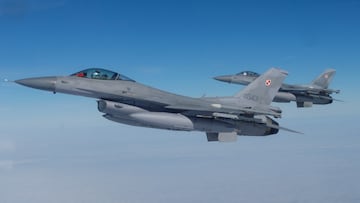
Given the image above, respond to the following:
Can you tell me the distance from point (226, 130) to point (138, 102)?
16.1 ft

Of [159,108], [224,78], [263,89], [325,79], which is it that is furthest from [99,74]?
[325,79]

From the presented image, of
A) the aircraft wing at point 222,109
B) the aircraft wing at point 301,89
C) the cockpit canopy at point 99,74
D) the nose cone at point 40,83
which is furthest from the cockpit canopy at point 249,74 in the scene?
the nose cone at point 40,83

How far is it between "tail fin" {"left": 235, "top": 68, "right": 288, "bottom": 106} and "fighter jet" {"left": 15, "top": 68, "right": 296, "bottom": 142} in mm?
1330

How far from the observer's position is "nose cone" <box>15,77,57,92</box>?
20188 millimetres

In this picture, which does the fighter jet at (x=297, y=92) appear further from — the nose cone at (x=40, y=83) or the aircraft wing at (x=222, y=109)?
the nose cone at (x=40, y=83)

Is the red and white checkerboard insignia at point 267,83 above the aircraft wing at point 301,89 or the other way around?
the other way around

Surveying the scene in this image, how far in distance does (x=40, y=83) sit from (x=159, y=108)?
5908 mm

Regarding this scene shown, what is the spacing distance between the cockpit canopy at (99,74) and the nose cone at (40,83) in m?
1.36

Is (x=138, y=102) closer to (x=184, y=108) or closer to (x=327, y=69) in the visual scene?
(x=184, y=108)

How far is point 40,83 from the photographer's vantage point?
2020 centimetres

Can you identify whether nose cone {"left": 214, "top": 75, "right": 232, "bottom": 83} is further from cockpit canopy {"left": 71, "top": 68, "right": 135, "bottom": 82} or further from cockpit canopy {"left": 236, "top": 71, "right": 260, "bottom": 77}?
cockpit canopy {"left": 71, "top": 68, "right": 135, "bottom": 82}

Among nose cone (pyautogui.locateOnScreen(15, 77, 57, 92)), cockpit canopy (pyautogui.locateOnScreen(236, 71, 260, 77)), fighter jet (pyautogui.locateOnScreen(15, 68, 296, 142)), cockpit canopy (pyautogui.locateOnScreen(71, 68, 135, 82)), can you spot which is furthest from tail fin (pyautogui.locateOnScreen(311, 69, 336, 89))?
nose cone (pyautogui.locateOnScreen(15, 77, 57, 92))

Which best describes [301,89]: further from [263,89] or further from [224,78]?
[263,89]

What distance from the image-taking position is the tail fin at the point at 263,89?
2583 centimetres
